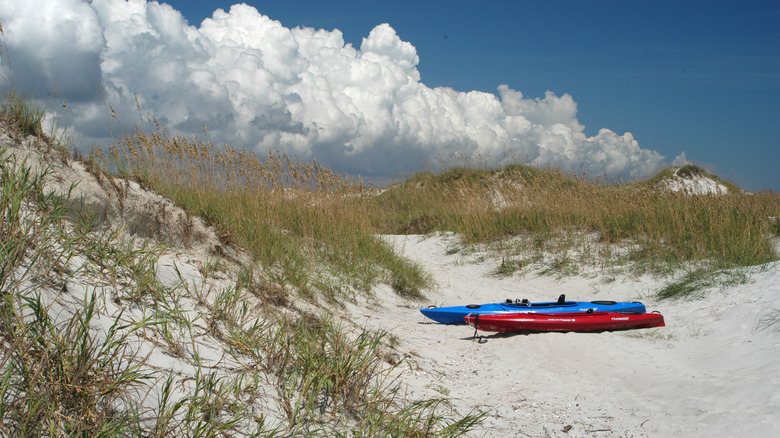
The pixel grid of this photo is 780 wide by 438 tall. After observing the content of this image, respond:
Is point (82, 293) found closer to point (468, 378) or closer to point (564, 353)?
point (468, 378)

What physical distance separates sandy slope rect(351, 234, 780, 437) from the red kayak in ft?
0.43

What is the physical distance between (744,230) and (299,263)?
289 inches

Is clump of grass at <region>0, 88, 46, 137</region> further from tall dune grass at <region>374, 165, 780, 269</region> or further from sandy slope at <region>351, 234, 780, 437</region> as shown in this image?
tall dune grass at <region>374, 165, 780, 269</region>

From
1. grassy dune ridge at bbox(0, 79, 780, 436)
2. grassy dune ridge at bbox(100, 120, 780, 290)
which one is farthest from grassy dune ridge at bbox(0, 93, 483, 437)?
grassy dune ridge at bbox(100, 120, 780, 290)

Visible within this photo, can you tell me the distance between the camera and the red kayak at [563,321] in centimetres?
579

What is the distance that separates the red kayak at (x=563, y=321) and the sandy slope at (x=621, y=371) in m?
0.13

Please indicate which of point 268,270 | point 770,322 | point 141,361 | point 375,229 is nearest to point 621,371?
point 770,322

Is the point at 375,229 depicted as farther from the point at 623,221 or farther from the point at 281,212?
the point at 623,221

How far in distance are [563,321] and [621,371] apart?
1.42m

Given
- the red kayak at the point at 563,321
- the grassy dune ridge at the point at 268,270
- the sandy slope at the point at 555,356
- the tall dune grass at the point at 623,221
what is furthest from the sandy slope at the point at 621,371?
the tall dune grass at the point at 623,221

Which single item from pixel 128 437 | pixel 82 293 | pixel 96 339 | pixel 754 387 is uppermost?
pixel 82 293

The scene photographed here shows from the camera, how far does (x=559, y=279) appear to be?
906 centimetres

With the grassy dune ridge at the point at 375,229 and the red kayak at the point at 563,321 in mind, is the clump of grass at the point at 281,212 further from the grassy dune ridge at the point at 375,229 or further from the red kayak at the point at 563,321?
the red kayak at the point at 563,321

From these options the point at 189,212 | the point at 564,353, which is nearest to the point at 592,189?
the point at 564,353
